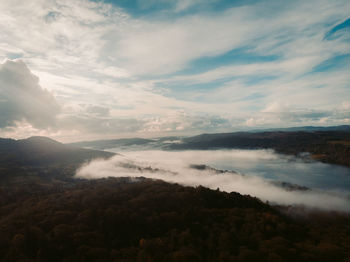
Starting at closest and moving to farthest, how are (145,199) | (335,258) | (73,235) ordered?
(335,258)
(73,235)
(145,199)

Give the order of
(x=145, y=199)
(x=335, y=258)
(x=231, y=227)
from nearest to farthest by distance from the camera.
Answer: (x=335, y=258) < (x=231, y=227) < (x=145, y=199)

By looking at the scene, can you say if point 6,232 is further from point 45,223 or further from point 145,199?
point 145,199

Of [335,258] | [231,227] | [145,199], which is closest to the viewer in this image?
[335,258]

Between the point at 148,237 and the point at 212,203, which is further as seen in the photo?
the point at 212,203

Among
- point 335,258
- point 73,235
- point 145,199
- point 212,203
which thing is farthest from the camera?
point 212,203

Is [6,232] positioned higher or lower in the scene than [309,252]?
higher

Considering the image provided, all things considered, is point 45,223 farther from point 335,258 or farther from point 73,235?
point 335,258

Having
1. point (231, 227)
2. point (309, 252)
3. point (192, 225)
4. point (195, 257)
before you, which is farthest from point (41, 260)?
point (309, 252)

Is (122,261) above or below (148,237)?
above

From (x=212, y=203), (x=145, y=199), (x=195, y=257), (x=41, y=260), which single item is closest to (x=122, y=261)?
(x=195, y=257)
